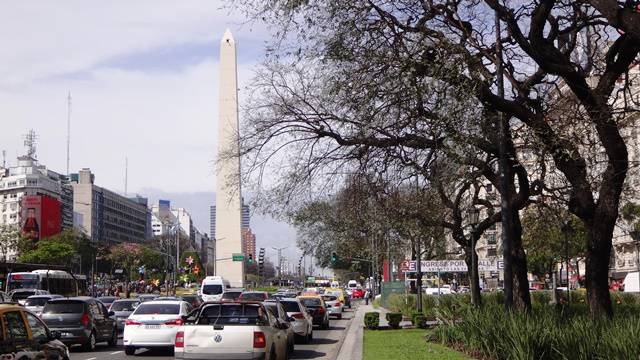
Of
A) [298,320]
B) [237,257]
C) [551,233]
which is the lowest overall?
[298,320]

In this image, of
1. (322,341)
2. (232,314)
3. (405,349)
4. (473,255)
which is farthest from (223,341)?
(473,255)

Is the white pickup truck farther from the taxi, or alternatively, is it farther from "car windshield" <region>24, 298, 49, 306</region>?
"car windshield" <region>24, 298, 49, 306</region>

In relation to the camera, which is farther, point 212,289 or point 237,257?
point 237,257

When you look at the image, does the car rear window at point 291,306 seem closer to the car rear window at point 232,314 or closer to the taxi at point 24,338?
the car rear window at point 232,314

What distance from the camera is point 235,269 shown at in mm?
88688

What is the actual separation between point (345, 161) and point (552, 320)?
280 inches

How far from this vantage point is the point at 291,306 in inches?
1075

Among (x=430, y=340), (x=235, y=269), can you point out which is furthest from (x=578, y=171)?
(x=235, y=269)

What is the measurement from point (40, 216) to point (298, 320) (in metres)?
122

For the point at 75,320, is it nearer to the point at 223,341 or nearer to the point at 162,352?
the point at 162,352

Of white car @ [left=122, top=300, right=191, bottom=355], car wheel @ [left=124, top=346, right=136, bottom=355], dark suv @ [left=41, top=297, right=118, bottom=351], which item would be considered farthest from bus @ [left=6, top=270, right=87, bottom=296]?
white car @ [left=122, top=300, right=191, bottom=355]

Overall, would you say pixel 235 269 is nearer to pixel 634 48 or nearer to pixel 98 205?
pixel 634 48

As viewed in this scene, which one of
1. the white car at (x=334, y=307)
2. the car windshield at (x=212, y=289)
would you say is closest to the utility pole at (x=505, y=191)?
the white car at (x=334, y=307)

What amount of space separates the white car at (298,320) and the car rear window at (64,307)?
6.83 metres
